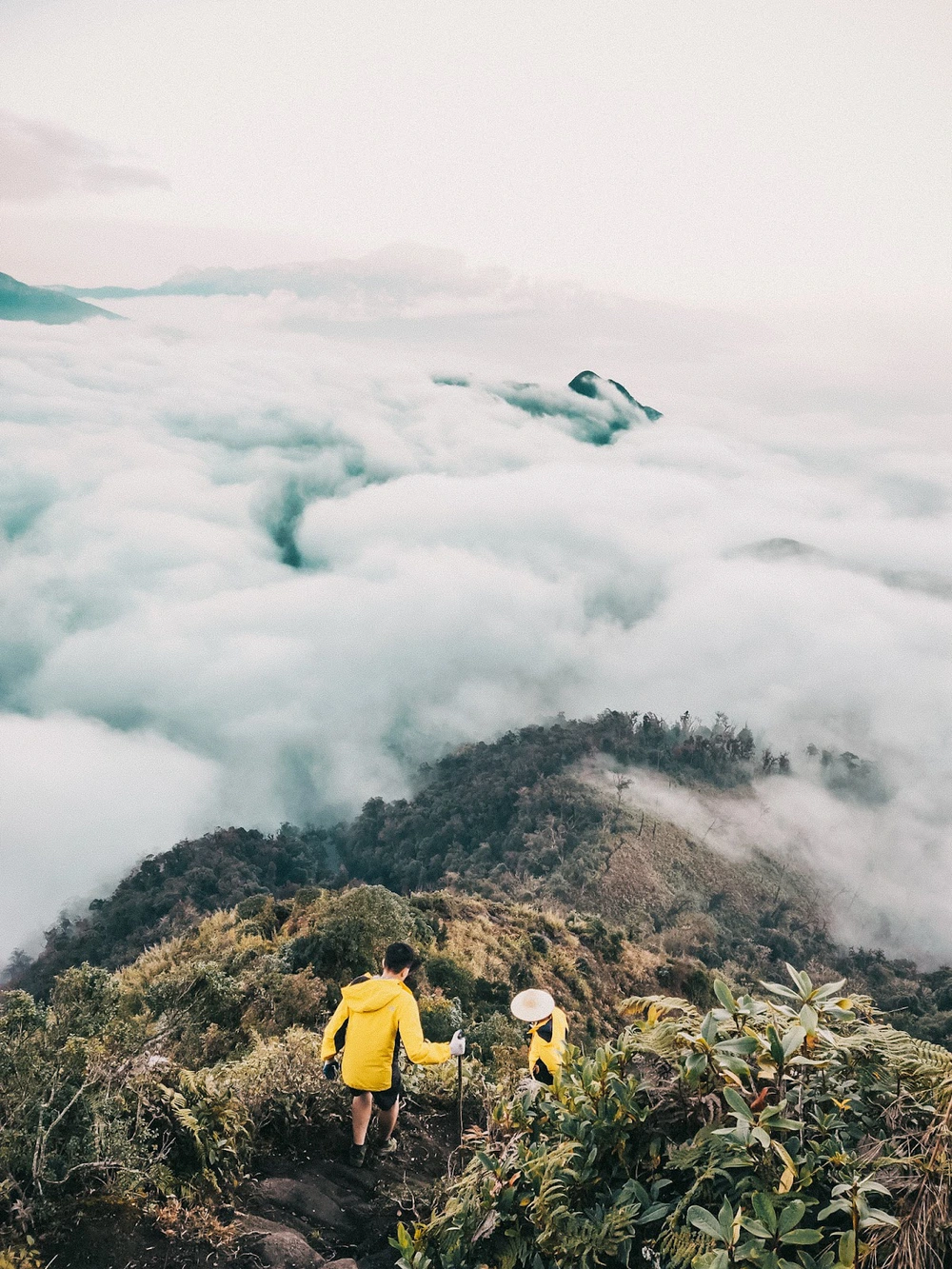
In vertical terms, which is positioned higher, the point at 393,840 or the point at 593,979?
the point at 593,979

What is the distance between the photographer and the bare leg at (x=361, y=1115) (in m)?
5.95

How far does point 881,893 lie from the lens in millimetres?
99688

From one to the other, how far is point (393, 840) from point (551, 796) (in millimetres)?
22416

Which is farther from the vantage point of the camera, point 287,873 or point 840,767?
point 840,767

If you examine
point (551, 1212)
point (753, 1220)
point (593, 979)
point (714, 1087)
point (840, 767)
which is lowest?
point (840, 767)

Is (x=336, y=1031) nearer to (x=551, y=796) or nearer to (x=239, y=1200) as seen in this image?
(x=239, y=1200)

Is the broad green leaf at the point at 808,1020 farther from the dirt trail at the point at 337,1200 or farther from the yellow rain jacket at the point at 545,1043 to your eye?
the yellow rain jacket at the point at 545,1043

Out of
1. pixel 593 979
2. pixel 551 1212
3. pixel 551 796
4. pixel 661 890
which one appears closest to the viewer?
pixel 551 1212

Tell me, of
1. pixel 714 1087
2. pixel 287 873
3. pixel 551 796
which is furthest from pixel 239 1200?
pixel 551 796

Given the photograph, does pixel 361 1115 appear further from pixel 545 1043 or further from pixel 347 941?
pixel 347 941

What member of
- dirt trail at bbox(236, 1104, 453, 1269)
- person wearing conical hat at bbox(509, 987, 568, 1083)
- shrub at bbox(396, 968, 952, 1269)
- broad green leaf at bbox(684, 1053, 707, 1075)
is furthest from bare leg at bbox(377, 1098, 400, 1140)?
broad green leaf at bbox(684, 1053, 707, 1075)

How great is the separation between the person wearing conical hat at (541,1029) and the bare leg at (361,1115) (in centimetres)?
134

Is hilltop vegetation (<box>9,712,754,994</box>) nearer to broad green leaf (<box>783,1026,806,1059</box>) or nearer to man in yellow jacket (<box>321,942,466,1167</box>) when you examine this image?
man in yellow jacket (<box>321,942,466,1167</box>)

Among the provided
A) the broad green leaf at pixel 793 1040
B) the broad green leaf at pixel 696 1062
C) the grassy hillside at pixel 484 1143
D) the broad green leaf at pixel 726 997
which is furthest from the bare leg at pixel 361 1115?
the broad green leaf at pixel 793 1040
